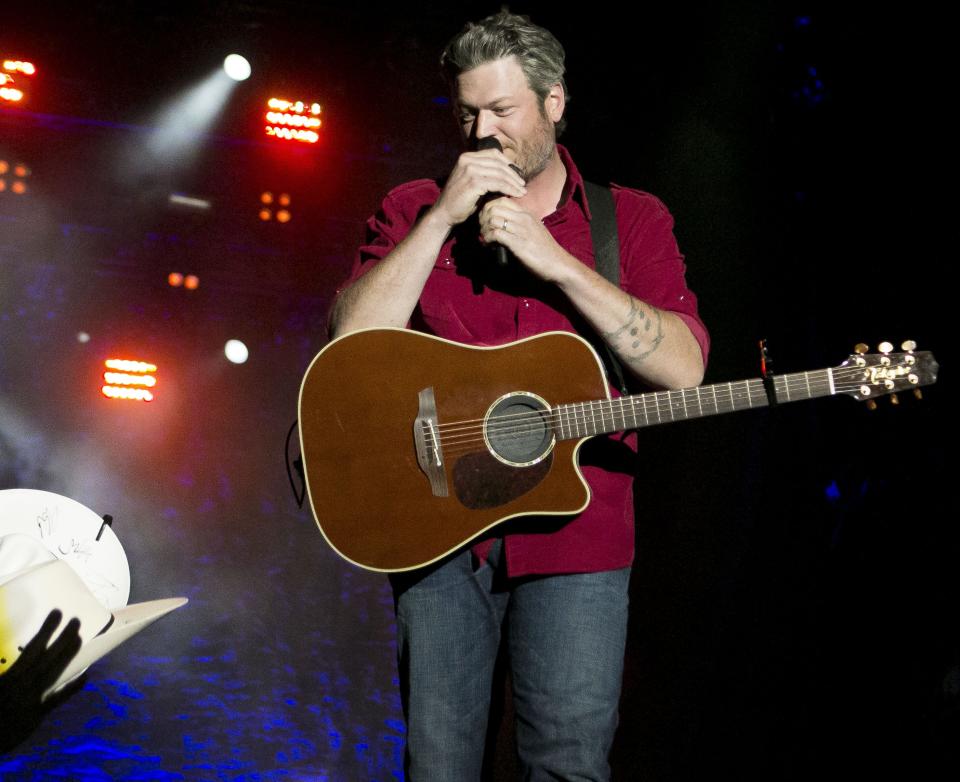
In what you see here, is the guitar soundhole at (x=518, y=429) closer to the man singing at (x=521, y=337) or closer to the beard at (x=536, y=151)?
the man singing at (x=521, y=337)

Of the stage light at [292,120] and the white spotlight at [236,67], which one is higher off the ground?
the white spotlight at [236,67]

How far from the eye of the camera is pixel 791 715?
9.34ft

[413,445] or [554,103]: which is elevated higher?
[554,103]

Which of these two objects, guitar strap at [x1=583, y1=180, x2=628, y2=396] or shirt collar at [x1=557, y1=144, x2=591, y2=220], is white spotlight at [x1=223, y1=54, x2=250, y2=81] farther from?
guitar strap at [x1=583, y1=180, x2=628, y2=396]

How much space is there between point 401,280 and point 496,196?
0.32 metres

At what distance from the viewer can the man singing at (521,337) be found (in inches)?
78.6

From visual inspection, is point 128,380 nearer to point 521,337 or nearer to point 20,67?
point 20,67

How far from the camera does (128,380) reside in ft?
14.8

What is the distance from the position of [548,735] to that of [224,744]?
2.62 meters

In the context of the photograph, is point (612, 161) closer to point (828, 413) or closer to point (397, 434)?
point (828, 413)

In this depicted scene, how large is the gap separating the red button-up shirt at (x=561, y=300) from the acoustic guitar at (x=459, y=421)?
12 centimetres

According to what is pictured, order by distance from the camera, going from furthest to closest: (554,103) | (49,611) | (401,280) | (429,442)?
(554,103), (401,280), (429,442), (49,611)

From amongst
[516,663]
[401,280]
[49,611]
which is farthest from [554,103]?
[49,611]

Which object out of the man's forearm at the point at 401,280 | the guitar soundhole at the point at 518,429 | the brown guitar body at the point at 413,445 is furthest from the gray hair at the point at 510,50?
the guitar soundhole at the point at 518,429
